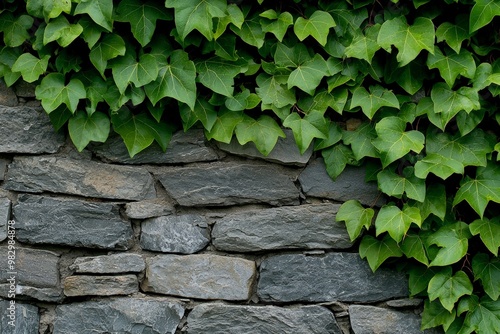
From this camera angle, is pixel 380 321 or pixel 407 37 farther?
pixel 380 321

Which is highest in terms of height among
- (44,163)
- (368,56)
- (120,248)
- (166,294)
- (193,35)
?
(193,35)

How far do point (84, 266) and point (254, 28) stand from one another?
979 millimetres

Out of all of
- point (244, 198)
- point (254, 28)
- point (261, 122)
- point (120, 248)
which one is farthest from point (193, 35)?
point (120, 248)

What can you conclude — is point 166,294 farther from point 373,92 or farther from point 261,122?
point 373,92

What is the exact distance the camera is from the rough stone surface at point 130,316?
Result: 8.21 ft

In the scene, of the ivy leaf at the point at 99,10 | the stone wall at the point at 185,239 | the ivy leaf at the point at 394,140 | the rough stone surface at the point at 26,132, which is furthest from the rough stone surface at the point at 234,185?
the ivy leaf at the point at 99,10

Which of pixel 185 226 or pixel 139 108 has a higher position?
pixel 139 108

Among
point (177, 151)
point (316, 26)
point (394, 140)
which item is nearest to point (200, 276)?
point (177, 151)

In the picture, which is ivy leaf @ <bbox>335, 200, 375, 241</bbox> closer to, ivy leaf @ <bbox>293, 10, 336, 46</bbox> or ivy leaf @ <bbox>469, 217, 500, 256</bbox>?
ivy leaf @ <bbox>469, 217, 500, 256</bbox>

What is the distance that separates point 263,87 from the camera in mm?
2477

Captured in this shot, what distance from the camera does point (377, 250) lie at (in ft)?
8.11

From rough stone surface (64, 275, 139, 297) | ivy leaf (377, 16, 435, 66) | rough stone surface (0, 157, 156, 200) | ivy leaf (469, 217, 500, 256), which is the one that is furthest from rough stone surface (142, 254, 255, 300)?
ivy leaf (377, 16, 435, 66)

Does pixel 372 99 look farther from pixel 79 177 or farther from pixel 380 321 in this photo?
pixel 79 177

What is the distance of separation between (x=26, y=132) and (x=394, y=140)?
122 cm
